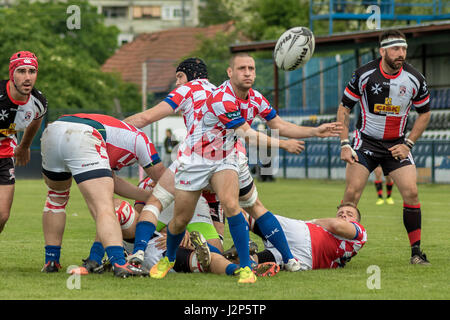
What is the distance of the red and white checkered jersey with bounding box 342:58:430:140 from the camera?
30.3 ft

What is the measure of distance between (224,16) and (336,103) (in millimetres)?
45957

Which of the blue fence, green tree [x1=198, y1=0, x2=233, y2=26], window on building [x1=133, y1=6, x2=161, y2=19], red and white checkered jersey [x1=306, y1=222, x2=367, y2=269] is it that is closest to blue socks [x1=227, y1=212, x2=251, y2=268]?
red and white checkered jersey [x1=306, y1=222, x2=367, y2=269]

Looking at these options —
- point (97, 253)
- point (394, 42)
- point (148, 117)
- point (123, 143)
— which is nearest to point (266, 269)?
point (97, 253)

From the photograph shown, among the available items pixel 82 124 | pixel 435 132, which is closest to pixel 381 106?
pixel 82 124

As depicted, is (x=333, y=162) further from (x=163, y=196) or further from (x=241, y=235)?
(x=241, y=235)

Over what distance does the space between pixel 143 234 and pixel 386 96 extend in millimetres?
3147

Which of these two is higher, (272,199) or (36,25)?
(36,25)

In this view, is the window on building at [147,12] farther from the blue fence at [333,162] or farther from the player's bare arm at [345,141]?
the player's bare arm at [345,141]

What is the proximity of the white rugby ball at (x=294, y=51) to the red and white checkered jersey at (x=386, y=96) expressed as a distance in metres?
1.22

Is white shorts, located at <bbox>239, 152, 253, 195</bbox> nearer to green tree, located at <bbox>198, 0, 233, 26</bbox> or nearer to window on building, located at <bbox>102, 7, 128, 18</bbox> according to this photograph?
green tree, located at <bbox>198, 0, 233, 26</bbox>

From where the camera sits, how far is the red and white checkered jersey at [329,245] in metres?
8.38

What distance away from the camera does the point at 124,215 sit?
842cm

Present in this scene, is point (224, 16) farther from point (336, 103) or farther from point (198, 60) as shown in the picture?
point (198, 60)

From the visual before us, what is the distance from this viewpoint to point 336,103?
34.2 metres
